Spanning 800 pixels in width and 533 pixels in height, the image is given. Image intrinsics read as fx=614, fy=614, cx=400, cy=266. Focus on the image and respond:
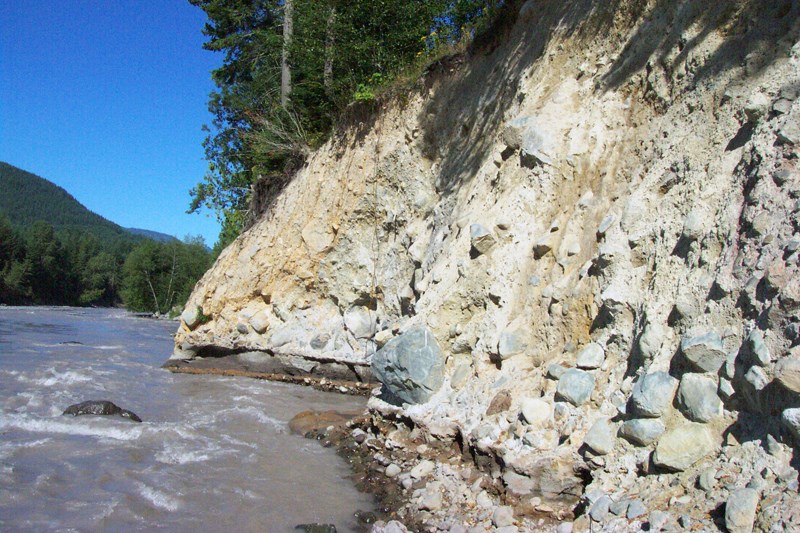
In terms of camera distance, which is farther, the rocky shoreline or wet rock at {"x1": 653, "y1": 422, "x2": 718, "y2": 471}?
wet rock at {"x1": 653, "y1": 422, "x2": 718, "y2": 471}

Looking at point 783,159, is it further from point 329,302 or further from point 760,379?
point 329,302

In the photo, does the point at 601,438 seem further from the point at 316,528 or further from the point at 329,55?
the point at 329,55

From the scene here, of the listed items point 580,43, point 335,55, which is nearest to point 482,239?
point 580,43

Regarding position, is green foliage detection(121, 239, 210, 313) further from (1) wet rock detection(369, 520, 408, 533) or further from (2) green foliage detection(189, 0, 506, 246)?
(1) wet rock detection(369, 520, 408, 533)

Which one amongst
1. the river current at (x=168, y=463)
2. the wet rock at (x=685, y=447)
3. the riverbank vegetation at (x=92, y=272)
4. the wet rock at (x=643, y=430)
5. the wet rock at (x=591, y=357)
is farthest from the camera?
the riverbank vegetation at (x=92, y=272)

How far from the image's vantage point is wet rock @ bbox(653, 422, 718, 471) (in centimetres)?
329

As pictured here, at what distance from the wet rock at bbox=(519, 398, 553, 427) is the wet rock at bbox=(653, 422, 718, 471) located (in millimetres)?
924

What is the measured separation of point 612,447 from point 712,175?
210 cm

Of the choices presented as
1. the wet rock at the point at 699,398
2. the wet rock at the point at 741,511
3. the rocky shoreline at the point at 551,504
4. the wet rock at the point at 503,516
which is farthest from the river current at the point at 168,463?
the wet rock at the point at 741,511

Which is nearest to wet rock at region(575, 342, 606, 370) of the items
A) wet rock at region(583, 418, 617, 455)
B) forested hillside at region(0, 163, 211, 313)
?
wet rock at region(583, 418, 617, 455)

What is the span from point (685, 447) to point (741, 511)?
22.5 inches

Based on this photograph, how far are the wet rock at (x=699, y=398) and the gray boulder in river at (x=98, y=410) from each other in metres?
6.27

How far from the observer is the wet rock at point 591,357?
14.3 ft

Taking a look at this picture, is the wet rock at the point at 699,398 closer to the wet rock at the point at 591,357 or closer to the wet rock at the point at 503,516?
the wet rock at the point at 591,357
